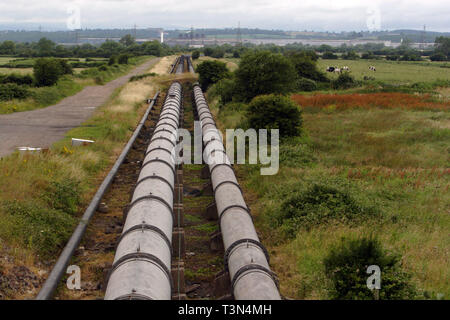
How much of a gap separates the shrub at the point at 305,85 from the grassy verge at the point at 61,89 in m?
23.2

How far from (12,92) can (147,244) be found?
30016mm

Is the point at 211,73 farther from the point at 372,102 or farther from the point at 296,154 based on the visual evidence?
the point at 296,154

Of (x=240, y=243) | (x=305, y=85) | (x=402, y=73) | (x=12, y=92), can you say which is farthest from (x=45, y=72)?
(x=402, y=73)

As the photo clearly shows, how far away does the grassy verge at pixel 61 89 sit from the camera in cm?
3216

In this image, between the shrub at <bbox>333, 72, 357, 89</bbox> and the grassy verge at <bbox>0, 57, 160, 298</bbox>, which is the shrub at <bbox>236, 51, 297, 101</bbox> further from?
the shrub at <bbox>333, 72, 357, 89</bbox>

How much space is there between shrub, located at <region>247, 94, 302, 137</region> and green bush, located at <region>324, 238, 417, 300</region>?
514 inches

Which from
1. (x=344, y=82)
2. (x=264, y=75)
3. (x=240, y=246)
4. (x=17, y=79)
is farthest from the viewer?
(x=344, y=82)

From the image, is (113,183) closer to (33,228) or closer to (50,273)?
(33,228)

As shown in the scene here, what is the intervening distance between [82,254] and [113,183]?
564 centimetres

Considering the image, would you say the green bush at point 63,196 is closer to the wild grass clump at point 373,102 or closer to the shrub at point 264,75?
the shrub at point 264,75

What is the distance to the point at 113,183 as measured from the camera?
16.7 m

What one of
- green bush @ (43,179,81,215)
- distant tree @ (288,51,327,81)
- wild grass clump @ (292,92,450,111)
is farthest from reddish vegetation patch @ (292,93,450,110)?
green bush @ (43,179,81,215)

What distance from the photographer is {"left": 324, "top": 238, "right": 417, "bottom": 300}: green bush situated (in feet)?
27.3

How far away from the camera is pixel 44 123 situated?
88.8ft
